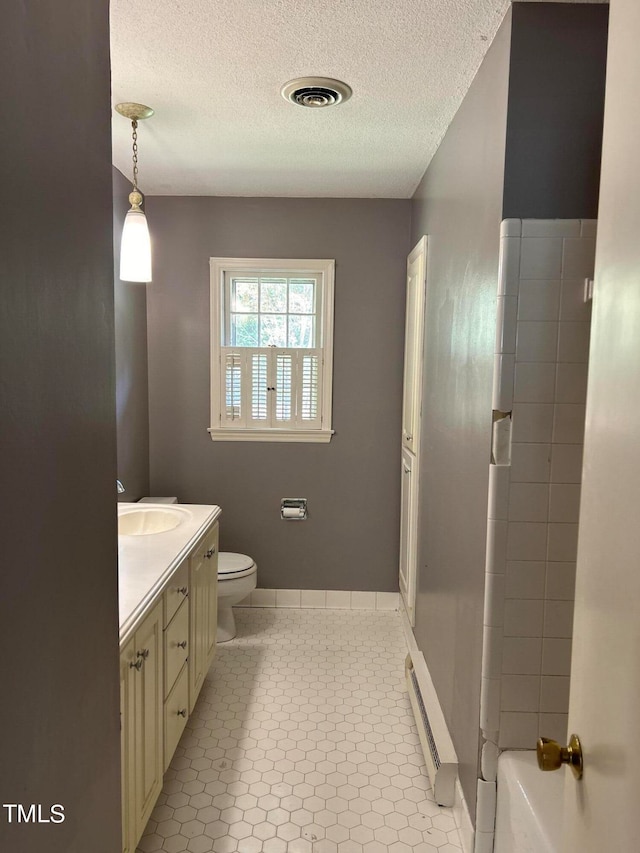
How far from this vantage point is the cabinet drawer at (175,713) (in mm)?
1967

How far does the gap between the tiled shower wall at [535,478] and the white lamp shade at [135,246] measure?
1.37 m

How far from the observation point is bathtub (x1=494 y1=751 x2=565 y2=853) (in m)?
1.41

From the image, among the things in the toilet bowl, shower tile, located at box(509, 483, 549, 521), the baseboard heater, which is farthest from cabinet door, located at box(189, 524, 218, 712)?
shower tile, located at box(509, 483, 549, 521)

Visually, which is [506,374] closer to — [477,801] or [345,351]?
[477,801]

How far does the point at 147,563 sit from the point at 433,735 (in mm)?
1185

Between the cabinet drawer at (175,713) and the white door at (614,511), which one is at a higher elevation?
the white door at (614,511)

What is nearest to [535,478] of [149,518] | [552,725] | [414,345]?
[552,725]

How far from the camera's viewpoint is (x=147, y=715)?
173cm

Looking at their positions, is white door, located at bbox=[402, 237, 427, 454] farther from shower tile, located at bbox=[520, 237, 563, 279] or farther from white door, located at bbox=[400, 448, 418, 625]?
shower tile, located at bbox=[520, 237, 563, 279]

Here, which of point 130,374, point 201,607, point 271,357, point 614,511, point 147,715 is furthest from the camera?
point 271,357

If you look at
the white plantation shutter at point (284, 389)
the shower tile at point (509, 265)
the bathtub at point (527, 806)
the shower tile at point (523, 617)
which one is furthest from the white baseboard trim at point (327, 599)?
the shower tile at point (509, 265)

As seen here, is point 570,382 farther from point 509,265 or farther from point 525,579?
point 525,579

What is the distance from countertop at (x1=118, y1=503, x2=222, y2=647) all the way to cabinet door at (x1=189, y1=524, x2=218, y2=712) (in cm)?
9

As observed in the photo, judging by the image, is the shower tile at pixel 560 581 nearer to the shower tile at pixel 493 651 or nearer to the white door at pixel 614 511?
the shower tile at pixel 493 651
